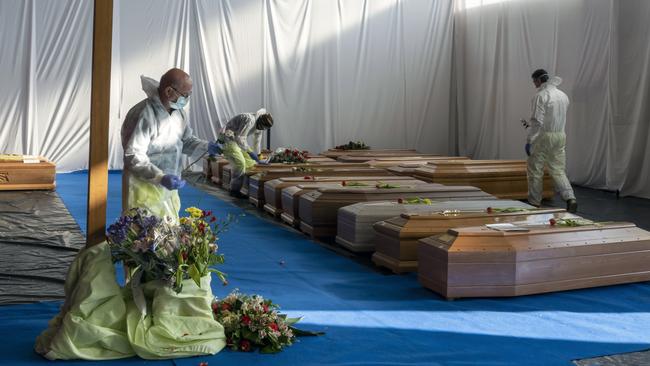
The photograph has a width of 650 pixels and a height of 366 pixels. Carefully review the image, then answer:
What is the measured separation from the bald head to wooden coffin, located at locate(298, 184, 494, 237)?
2.62 metres

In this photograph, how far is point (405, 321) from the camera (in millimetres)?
3957

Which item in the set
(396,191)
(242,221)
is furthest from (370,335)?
(242,221)

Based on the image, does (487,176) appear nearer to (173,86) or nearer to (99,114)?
(173,86)

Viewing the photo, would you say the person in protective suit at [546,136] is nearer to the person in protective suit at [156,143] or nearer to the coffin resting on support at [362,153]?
the coffin resting on support at [362,153]

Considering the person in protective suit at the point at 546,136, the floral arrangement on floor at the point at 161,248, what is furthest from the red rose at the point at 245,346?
the person in protective suit at the point at 546,136

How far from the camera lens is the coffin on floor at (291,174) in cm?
819

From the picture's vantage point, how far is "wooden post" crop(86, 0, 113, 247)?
11.1ft

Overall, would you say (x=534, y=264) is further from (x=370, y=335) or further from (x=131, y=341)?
(x=131, y=341)

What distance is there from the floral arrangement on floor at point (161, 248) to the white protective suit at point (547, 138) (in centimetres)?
579

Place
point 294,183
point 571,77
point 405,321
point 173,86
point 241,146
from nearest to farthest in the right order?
1. point 173,86
2. point 405,321
3. point 294,183
4. point 241,146
5. point 571,77

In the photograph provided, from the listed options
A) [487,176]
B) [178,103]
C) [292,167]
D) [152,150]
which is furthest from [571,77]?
[152,150]

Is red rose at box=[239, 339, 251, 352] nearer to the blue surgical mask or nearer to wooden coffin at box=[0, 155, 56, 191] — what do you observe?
the blue surgical mask

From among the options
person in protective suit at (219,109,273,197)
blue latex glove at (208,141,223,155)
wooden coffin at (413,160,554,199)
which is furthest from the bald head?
wooden coffin at (413,160,554,199)

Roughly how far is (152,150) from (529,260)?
232 centimetres
